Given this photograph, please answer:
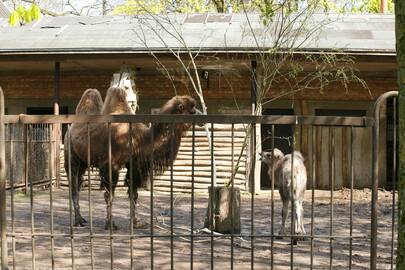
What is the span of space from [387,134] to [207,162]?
5251 mm

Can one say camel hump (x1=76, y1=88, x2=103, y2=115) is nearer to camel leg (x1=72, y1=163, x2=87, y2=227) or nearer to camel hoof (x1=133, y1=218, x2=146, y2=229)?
camel leg (x1=72, y1=163, x2=87, y2=227)

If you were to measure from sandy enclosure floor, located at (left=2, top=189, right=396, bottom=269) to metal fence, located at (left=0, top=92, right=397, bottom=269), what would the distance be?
0.01 meters

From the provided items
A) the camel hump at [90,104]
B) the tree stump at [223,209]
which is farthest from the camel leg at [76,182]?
the tree stump at [223,209]

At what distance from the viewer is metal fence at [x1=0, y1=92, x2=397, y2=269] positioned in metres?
4.79

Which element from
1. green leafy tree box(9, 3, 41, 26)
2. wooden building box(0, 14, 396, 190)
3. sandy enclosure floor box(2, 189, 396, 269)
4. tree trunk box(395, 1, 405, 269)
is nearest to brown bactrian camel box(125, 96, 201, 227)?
sandy enclosure floor box(2, 189, 396, 269)

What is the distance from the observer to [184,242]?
7.33 meters

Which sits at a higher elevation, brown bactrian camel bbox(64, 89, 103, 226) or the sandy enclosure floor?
brown bactrian camel bbox(64, 89, 103, 226)

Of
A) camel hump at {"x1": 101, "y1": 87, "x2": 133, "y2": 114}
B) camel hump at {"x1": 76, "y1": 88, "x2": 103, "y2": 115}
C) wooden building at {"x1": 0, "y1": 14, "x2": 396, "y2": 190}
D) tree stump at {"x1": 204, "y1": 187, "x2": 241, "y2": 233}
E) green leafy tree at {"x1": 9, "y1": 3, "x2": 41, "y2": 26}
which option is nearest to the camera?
green leafy tree at {"x1": 9, "y1": 3, "x2": 41, "y2": 26}

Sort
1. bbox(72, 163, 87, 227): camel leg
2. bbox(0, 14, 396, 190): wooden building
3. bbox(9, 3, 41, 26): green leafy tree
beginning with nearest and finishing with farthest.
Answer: bbox(9, 3, 41, 26): green leafy tree, bbox(72, 163, 87, 227): camel leg, bbox(0, 14, 396, 190): wooden building

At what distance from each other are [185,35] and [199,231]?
7.46 meters

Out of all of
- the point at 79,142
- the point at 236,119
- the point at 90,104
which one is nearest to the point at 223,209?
the point at 79,142

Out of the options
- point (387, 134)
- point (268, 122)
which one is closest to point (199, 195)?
point (387, 134)

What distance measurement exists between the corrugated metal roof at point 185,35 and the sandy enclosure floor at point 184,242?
3501 millimetres

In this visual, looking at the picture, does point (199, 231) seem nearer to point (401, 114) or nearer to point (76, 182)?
point (76, 182)
